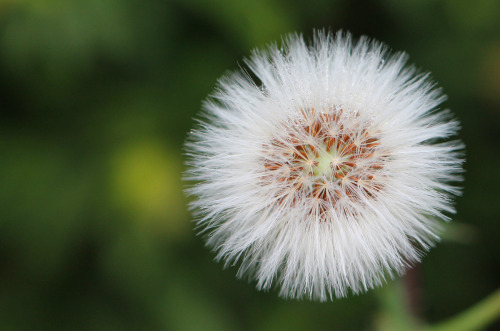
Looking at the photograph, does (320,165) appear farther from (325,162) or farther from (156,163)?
(156,163)

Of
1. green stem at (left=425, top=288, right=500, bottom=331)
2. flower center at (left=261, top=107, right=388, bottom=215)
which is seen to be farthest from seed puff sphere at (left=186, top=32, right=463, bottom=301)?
green stem at (left=425, top=288, right=500, bottom=331)

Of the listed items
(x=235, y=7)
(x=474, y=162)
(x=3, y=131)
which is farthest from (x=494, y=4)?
(x=3, y=131)

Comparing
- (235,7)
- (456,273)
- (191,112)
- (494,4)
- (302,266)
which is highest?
(235,7)

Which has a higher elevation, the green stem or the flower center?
the flower center

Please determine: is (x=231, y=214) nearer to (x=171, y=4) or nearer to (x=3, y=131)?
(x=171, y=4)

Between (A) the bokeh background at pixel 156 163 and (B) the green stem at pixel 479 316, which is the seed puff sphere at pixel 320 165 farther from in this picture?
(A) the bokeh background at pixel 156 163

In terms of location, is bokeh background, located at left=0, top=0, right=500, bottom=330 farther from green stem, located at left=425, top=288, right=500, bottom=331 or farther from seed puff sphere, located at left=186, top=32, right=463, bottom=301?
seed puff sphere, located at left=186, top=32, right=463, bottom=301

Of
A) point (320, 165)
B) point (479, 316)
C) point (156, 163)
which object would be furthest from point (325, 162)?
point (156, 163)
